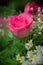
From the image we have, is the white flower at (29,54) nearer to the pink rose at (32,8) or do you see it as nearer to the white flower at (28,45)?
the white flower at (28,45)

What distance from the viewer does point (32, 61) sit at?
89cm

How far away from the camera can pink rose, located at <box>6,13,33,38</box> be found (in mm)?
976

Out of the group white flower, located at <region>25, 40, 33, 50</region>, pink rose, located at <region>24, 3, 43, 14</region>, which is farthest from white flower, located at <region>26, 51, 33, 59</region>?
pink rose, located at <region>24, 3, 43, 14</region>

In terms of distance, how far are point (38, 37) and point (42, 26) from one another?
6 cm

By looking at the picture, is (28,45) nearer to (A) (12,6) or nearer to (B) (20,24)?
(B) (20,24)

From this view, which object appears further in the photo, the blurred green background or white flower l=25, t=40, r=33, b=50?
the blurred green background

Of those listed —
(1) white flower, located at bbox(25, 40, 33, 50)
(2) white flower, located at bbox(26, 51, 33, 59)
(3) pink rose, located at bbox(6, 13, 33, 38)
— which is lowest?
(2) white flower, located at bbox(26, 51, 33, 59)

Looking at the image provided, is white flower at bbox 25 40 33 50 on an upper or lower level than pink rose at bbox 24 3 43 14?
lower

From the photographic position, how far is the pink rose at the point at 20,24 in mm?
976

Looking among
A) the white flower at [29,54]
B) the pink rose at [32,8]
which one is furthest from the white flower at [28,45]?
the pink rose at [32,8]

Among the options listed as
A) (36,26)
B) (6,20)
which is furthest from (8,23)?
(36,26)

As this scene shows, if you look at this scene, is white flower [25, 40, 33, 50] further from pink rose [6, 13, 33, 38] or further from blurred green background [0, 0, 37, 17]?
blurred green background [0, 0, 37, 17]

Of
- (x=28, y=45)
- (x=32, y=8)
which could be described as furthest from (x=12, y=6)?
(x=28, y=45)

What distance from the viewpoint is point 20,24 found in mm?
982
